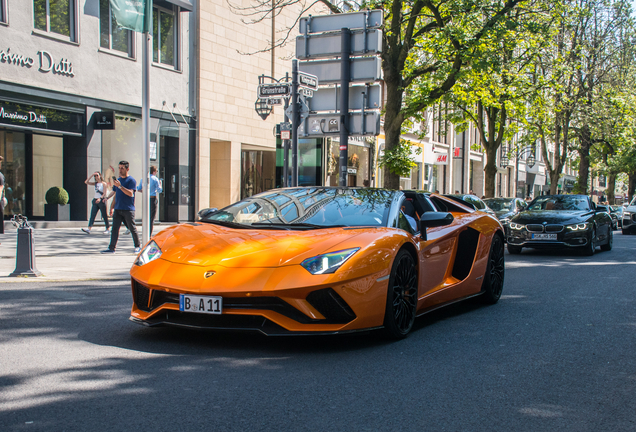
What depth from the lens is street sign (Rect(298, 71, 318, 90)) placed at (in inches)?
464

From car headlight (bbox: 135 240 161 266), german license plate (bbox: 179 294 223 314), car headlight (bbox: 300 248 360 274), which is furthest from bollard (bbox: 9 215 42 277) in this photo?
car headlight (bbox: 300 248 360 274)

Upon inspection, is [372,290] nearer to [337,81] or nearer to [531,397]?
[531,397]

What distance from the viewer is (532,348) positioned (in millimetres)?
5094

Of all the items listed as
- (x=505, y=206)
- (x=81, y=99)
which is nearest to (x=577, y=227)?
(x=505, y=206)

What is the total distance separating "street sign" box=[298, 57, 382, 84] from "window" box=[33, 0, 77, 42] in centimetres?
788

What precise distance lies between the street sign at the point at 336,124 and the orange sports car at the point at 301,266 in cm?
650

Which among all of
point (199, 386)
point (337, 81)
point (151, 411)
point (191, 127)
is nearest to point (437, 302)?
point (199, 386)

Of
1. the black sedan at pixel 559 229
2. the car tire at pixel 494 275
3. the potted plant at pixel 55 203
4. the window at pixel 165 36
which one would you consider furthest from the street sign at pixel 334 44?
the window at pixel 165 36

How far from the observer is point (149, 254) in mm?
5113

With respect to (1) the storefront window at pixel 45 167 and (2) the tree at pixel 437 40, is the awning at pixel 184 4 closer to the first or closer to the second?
(2) the tree at pixel 437 40

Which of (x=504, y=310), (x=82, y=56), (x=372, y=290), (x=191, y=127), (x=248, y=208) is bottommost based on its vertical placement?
(x=504, y=310)

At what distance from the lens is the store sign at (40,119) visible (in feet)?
53.1

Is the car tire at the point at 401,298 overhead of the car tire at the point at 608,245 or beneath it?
overhead

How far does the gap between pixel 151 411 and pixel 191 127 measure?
64.9 feet
